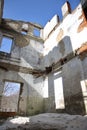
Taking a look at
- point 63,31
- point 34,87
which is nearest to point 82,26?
point 63,31

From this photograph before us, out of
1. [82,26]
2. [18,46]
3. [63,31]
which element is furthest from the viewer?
[18,46]

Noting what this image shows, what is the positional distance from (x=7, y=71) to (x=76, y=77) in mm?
5163

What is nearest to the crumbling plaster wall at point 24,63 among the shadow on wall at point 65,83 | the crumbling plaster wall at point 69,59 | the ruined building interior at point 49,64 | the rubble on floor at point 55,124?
the ruined building interior at point 49,64

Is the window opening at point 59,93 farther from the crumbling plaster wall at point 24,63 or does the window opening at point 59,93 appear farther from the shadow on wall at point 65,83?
the crumbling plaster wall at point 24,63

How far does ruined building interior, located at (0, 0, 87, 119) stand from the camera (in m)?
7.24

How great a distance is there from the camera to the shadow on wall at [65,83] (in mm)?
6829

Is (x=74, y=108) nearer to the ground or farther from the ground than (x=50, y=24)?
nearer to the ground

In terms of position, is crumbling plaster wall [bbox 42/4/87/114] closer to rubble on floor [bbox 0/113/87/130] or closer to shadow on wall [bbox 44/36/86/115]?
shadow on wall [bbox 44/36/86/115]

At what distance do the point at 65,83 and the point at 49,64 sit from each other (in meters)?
2.96

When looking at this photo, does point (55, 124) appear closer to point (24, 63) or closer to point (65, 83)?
point (65, 83)

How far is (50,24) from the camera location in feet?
40.3

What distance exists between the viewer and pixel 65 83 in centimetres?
790

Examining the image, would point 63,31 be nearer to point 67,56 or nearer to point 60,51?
point 60,51

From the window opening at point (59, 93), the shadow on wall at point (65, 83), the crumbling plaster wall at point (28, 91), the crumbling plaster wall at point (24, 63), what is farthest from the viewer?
the crumbling plaster wall at point (24, 63)
